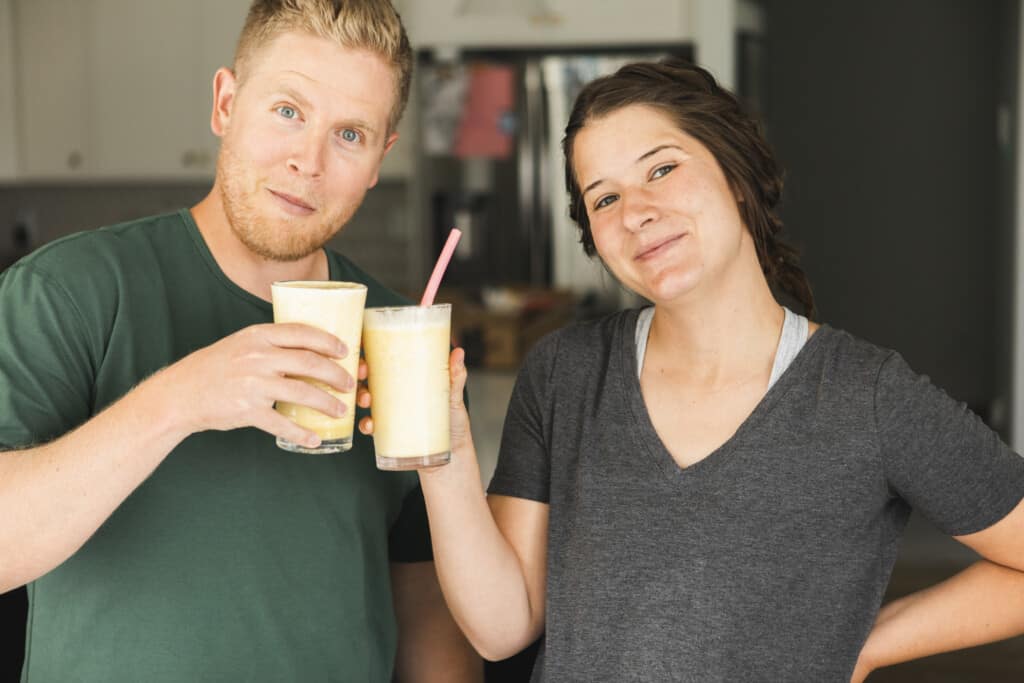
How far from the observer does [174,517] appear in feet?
4.38

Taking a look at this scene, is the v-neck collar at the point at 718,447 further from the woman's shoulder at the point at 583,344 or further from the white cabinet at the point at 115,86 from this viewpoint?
the white cabinet at the point at 115,86

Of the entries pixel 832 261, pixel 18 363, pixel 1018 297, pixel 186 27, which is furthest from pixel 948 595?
pixel 832 261

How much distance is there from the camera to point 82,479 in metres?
1.10

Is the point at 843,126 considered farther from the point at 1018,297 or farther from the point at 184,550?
the point at 184,550

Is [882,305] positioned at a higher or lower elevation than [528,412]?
lower

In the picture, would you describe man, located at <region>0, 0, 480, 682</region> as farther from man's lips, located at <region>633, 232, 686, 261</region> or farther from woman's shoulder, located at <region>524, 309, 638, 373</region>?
man's lips, located at <region>633, 232, 686, 261</region>

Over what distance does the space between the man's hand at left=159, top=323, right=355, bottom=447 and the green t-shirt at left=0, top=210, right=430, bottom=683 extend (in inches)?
10.2

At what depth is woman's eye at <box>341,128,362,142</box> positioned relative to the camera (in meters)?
1.43

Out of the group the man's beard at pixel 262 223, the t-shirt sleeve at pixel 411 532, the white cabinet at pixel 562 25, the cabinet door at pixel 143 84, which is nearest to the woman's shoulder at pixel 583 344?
the t-shirt sleeve at pixel 411 532

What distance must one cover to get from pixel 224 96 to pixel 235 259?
0.76ft

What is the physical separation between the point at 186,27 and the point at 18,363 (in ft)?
13.8

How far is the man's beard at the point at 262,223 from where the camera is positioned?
1.41 metres

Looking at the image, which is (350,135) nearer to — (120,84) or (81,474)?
(81,474)

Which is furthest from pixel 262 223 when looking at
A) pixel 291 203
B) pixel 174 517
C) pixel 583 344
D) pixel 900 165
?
pixel 900 165
